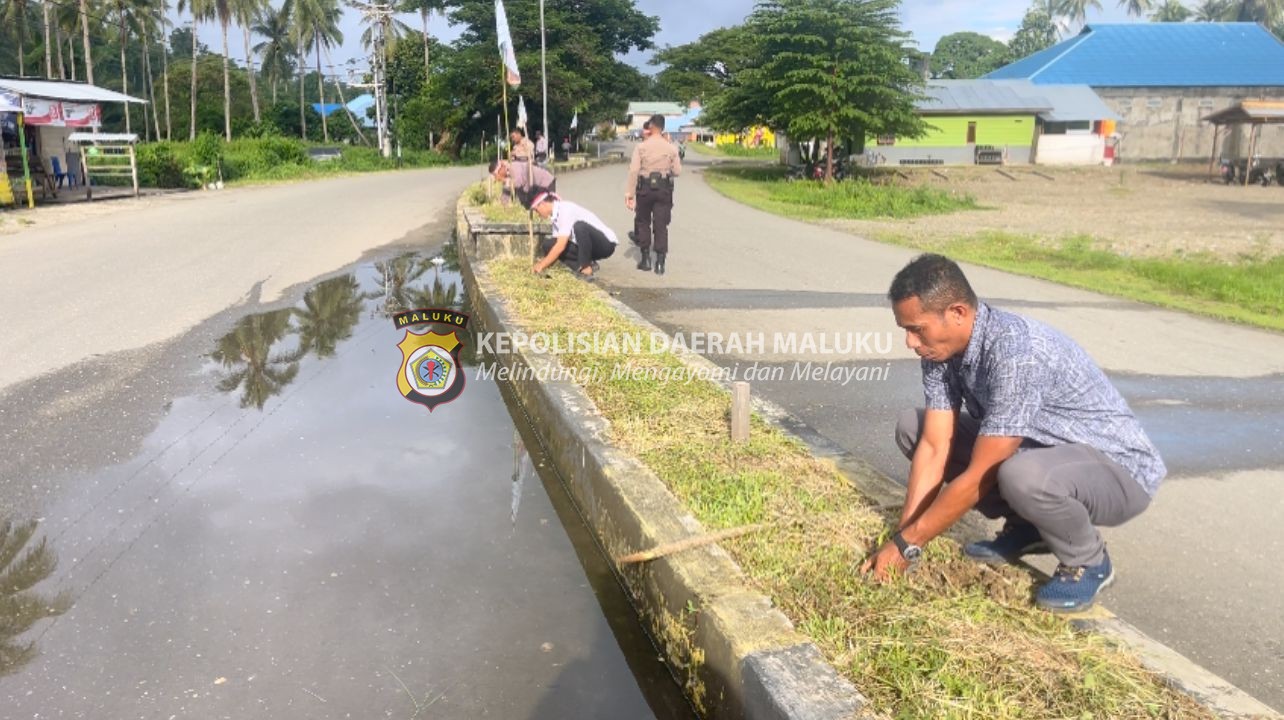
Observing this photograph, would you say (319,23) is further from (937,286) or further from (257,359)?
(937,286)

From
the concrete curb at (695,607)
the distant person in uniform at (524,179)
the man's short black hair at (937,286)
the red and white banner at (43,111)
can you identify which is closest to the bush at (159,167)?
the red and white banner at (43,111)

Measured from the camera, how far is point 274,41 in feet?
200

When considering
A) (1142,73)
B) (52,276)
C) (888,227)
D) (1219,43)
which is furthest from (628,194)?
(1219,43)

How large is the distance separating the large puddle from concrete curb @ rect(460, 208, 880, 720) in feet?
0.52

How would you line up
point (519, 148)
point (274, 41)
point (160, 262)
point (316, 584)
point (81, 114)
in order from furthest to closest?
point (274, 41) → point (81, 114) → point (519, 148) → point (160, 262) → point (316, 584)

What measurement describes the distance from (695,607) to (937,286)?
124 cm

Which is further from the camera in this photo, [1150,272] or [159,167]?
[159,167]

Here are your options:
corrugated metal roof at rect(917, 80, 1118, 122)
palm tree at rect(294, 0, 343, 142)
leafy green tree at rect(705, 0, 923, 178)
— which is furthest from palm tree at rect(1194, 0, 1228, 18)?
palm tree at rect(294, 0, 343, 142)

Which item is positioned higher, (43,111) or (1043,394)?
(43,111)

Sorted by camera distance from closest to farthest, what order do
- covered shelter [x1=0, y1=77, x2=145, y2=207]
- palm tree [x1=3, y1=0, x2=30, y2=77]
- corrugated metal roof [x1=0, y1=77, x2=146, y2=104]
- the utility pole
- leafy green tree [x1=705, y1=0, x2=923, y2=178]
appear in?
covered shelter [x1=0, y1=77, x2=145, y2=207], corrugated metal roof [x1=0, y1=77, x2=146, y2=104], leafy green tree [x1=705, y1=0, x2=923, y2=178], palm tree [x1=3, y1=0, x2=30, y2=77], the utility pole

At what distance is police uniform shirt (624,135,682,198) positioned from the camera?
381 inches

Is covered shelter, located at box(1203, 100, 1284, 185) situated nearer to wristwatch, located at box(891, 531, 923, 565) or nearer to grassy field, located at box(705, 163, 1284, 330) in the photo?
grassy field, located at box(705, 163, 1284, 330)

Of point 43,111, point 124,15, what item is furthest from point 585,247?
point 124,15

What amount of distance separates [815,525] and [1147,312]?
7.08 m
